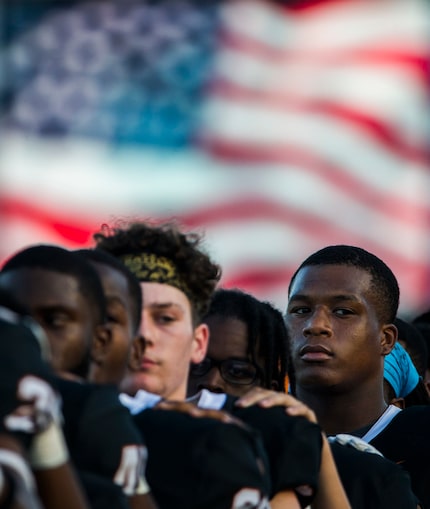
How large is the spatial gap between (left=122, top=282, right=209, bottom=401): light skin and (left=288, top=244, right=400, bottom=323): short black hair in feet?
3.21

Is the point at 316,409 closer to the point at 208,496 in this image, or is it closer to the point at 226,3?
the point at 208,496

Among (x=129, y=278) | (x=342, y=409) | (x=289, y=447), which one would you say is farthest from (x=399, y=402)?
(x=129, y=278)

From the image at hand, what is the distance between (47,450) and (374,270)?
98.1 inches

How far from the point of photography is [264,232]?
1416 cm

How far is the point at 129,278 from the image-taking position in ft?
12.1

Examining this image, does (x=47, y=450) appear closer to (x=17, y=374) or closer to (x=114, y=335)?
(x=17, y=374)

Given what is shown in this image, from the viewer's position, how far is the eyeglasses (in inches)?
182

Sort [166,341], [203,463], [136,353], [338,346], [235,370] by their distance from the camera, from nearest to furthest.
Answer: [203,463] → [136,353] → [166,341] → [235,370] → [338,346]

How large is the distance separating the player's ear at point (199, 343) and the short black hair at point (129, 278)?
1.64ft

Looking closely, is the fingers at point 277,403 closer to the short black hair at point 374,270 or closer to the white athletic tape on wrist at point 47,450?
the white athletic tape on wrist at point 47,450

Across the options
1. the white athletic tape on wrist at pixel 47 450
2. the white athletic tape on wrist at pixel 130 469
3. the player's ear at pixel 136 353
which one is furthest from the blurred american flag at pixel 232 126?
the white athletic tape on wrist at pixel 47 450

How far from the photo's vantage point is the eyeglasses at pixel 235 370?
182 inches

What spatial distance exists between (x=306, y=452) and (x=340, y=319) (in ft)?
4.34

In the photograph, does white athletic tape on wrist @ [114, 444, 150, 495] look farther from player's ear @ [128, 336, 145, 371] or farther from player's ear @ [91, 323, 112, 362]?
player's ear @ [128, 336, 145, 371]
